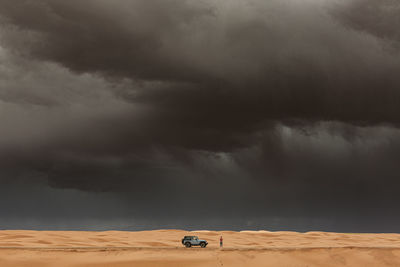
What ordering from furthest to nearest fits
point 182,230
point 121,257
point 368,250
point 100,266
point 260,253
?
point 182,230, point 368,250, point 260,253, point 121,257, point 100,266

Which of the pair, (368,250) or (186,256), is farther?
(368,250)

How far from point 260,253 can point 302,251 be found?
4684 millimetres

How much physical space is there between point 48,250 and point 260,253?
72.0 feet

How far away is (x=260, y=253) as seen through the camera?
147 feet

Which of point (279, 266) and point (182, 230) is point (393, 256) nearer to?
point (279, 266)

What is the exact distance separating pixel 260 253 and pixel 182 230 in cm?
5324

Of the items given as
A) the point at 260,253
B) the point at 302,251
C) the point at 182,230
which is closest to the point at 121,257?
the point at 260,253

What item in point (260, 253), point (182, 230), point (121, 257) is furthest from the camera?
point (182, 230)

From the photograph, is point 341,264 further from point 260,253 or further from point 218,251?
point 218,251

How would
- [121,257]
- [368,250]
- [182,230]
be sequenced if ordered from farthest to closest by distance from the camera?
[182,230] → [368,250] → [121,257]

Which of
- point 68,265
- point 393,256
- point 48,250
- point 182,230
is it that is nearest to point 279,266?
point 393,256

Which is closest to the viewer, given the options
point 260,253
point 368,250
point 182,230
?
point 260,253

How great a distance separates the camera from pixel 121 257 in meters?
41.9

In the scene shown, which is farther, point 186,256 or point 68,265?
point 186,256
